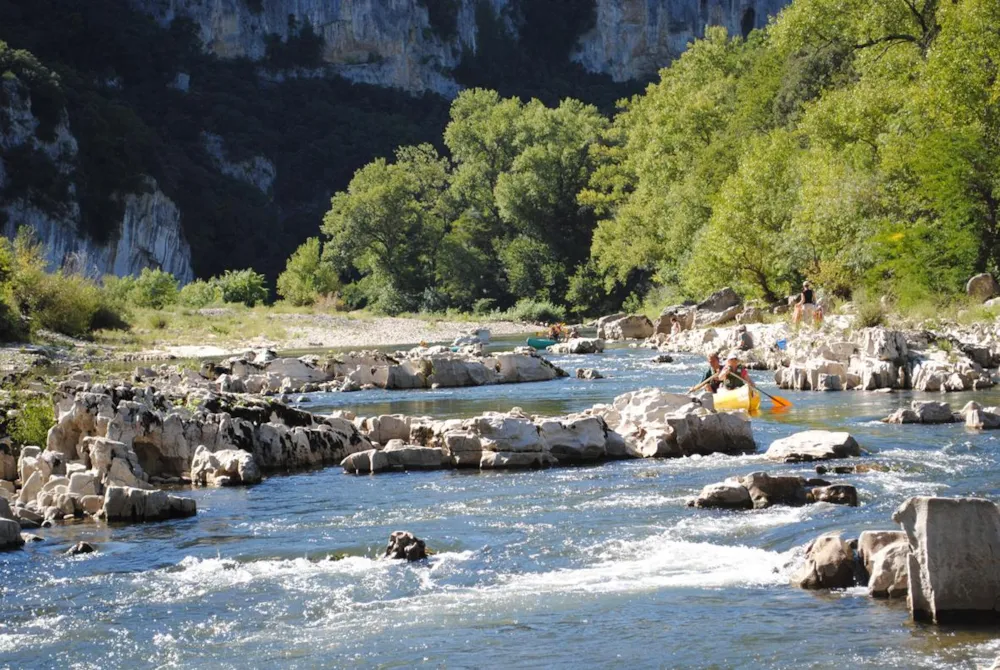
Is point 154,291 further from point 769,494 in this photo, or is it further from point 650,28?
point 650,28

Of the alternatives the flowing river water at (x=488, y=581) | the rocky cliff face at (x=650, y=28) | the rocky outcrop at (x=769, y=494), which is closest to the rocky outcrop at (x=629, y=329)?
the flowing river water at (x=488, y=581)

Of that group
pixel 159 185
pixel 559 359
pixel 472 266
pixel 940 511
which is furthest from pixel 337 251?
pixel 940 511

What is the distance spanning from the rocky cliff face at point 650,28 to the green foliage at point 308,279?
68.3 m

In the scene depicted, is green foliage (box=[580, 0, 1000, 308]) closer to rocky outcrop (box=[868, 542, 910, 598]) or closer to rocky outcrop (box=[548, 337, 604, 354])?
rocky outcrop (box=[548, 337, 604, 354])

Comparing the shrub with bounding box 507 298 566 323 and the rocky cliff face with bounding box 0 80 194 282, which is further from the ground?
the rocky cliff face with bounding box 0 80 194 282

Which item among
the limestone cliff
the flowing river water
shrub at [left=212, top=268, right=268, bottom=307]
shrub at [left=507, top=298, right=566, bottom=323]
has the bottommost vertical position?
the flowing river water

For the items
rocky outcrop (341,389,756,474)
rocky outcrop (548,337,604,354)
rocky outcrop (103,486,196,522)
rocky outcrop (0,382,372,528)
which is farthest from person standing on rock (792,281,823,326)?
rocky outcrop (103,486,196,522)

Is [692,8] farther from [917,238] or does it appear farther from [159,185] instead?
[917,238]

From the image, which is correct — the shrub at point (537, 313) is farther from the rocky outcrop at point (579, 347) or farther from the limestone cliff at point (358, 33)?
the limestone cliff at point (358, 33)

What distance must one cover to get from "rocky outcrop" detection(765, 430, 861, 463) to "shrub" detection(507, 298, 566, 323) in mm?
52355

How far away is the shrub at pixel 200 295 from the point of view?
72.4m

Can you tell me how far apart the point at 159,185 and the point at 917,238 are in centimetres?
7384

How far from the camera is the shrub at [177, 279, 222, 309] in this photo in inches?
2852

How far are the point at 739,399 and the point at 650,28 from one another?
426 ft
